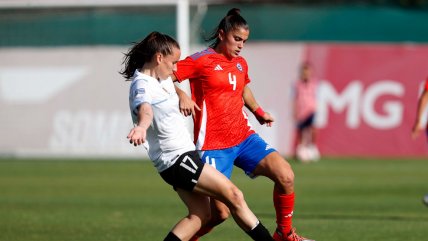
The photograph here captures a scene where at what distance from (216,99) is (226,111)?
15 cm

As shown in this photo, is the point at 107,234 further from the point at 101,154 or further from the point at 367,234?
the point at 101,154

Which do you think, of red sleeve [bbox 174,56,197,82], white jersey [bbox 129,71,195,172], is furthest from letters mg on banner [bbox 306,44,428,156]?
white jersey [bbox 129,71,195,172]

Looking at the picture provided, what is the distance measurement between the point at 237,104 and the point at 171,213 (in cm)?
457

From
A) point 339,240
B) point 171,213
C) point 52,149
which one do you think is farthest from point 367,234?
point 52,149

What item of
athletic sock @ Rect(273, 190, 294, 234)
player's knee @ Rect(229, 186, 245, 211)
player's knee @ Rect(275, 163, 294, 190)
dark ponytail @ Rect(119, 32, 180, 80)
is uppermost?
dark ponytail @ Rect(119, 32, 180, 80)

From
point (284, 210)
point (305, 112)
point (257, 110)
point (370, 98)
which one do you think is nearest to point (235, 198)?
point (284, 210)

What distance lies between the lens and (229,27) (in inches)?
400

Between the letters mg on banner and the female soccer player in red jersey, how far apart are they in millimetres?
15561

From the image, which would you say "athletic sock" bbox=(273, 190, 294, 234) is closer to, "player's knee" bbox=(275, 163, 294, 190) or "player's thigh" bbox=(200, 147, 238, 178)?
"player's knee" bbox=(275, 163, 294, 190)

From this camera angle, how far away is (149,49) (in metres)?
8.81

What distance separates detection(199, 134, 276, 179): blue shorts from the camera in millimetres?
10172

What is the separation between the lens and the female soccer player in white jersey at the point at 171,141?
8.65 m

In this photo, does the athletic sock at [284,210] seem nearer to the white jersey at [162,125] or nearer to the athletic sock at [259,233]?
the athletic sock at [259,233]

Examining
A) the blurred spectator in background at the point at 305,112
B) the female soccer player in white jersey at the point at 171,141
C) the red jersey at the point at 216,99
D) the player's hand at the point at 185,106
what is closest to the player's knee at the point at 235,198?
the female soccer player in white jersey at the point at 171,141
